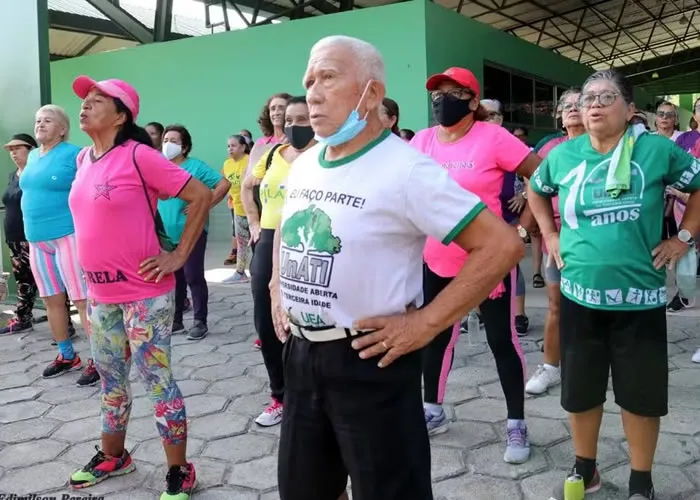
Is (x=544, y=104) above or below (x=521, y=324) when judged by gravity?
above

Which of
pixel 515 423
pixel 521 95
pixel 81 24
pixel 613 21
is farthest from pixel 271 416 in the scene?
pixel 613 21

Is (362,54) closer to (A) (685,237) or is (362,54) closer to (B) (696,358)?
(A) (685,237)

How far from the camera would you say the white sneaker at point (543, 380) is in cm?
381

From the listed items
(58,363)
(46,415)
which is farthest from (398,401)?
(58,363)

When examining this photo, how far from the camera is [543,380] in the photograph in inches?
152

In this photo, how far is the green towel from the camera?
2.25m

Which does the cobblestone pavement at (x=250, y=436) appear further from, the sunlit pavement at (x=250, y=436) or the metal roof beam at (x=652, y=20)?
the metal roof beam at (x=652, y=20)

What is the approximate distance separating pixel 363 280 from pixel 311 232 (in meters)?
0.19

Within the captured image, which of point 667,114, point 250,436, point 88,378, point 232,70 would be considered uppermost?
point 232,70

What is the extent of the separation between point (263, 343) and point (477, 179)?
4.68 feet

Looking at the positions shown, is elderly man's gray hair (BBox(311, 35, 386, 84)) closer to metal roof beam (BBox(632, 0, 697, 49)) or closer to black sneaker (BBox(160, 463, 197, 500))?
black sneaker (BBox(160, 463, 197, 500))

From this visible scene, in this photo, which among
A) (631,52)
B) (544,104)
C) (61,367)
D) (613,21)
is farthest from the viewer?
(631,52)

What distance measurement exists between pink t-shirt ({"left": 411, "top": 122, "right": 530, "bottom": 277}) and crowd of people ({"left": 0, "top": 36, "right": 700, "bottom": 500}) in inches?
0.4

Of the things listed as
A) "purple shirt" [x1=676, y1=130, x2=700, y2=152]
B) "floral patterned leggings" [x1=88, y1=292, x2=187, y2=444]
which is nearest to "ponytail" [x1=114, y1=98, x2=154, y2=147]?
"floral patterned leggings" [x1=88, y1=292, x2=187, y2=444]
